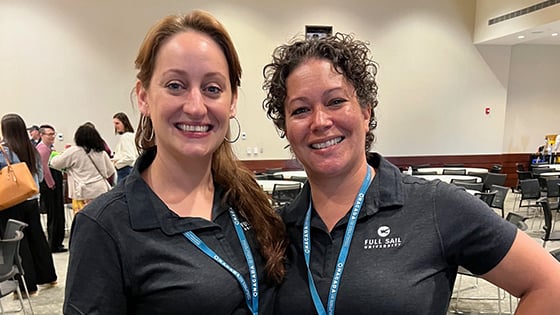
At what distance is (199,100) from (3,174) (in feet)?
11.5

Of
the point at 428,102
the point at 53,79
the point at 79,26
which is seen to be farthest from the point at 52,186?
the point at 428,102

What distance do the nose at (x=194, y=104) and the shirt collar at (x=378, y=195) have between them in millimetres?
452

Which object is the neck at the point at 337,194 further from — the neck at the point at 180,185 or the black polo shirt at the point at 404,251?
the neck at the point at 180,185

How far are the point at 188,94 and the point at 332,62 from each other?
426 millimetres

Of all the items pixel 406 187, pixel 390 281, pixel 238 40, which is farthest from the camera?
pixel 238 40

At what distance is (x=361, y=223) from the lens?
118 centimetres

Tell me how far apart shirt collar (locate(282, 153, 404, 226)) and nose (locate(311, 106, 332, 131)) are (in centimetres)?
24

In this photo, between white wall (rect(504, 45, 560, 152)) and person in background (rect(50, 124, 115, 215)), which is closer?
person in background (rect(50, 124, 115, 215))

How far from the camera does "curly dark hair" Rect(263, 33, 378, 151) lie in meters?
1.21

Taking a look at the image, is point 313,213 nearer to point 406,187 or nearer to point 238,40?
point 406,187

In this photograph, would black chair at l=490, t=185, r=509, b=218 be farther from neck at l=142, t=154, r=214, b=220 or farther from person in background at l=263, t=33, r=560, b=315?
neck at l=142, t=154, r=214, b=220

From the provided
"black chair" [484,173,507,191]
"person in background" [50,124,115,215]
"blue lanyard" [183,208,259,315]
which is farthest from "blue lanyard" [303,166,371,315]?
"black chair" [484,173,507,191]

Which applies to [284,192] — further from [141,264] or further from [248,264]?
[141,264]

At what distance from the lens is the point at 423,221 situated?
1.13 metres
